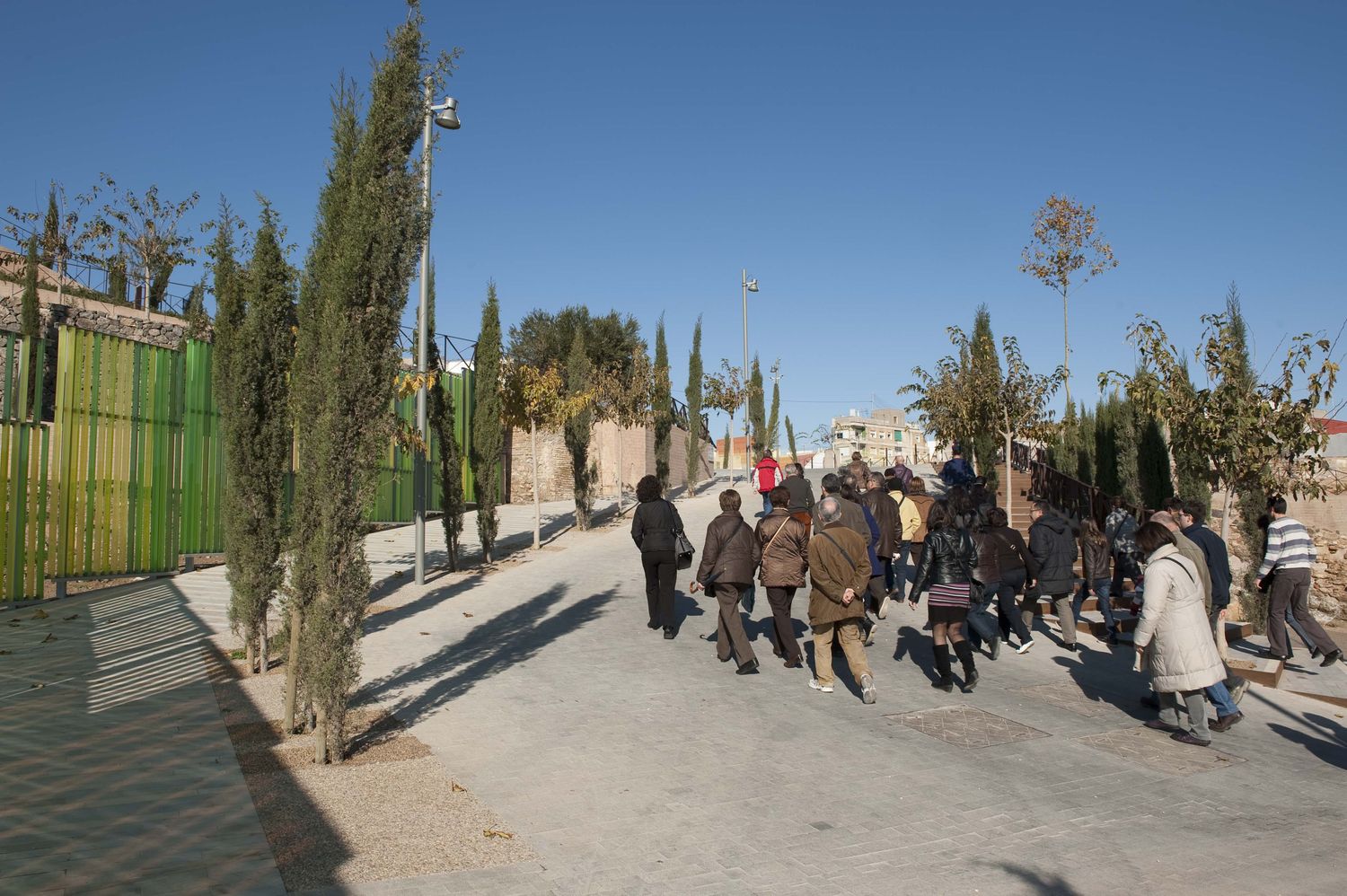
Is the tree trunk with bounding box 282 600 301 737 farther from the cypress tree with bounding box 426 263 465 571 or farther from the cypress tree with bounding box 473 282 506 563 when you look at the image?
the cypress tree with bounding box 473 282 506 563

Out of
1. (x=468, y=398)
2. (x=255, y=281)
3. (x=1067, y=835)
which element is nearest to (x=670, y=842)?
(x=1067, y=835)

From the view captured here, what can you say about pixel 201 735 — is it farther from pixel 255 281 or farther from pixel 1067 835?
pixel 1067 835

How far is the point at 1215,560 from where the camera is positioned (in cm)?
781

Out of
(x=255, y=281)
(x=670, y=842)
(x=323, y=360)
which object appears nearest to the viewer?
(x=670, y=842)

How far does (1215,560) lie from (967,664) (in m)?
2.32

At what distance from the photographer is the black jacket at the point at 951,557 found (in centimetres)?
788

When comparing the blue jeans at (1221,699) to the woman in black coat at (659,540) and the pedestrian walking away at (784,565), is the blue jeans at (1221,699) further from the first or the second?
the woman in black coat at (659,540)

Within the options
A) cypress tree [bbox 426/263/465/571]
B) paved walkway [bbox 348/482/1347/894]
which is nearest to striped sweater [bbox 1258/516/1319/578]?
paved walkway [bbox 348/482/1347/894]

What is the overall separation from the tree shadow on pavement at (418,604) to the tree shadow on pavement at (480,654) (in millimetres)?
1163

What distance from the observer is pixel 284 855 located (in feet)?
14.1

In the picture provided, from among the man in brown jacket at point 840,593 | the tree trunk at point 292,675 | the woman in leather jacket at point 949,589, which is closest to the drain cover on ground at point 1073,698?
the woman in leather jacket at point 949,589

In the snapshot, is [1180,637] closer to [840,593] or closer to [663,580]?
[840,593]

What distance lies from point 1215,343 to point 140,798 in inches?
402

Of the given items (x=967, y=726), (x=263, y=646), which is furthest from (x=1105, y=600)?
(x=263, y=646)
